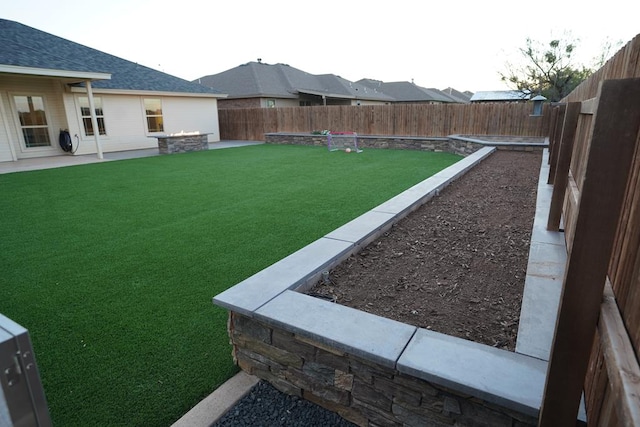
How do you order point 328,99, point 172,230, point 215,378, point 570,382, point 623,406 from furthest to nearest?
point 328,99
point 172,230
point 215,378
point 570,382
point 623,406

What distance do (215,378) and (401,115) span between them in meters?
15.2

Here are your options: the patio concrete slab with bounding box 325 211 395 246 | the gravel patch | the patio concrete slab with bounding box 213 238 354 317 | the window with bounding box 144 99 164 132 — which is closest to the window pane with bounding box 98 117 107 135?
the window with bounding box 144 99 164 132

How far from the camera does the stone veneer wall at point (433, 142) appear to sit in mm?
11109

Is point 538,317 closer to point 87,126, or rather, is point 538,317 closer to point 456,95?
point 87,126

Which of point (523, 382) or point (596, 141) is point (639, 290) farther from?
point (523, 382)

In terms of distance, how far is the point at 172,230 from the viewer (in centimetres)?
476

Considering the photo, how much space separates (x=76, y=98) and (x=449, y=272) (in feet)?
49.8

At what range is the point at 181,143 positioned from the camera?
47.4 ft

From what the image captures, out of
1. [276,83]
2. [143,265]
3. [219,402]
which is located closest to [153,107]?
[276,83]

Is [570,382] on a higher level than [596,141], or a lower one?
lower

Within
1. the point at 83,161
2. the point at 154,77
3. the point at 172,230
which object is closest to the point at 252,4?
the point at 154,77

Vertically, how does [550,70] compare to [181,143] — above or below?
above

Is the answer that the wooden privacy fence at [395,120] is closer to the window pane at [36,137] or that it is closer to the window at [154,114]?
the window at [154,114]

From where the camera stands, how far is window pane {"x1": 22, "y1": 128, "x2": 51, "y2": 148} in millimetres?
12812
